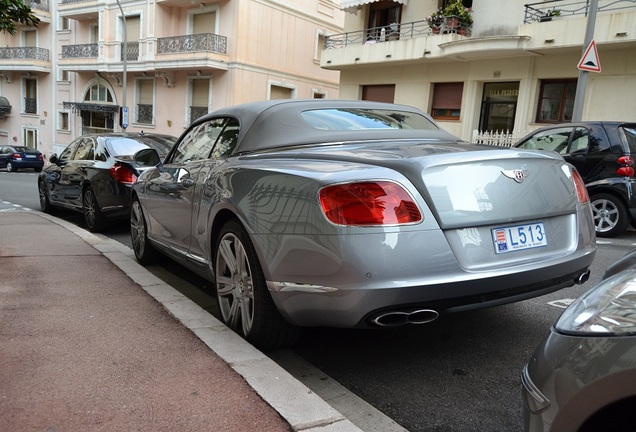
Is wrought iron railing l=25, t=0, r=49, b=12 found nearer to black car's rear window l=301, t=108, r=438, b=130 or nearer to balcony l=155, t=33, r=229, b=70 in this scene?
balcony l=155, t=33, r=229, b=70

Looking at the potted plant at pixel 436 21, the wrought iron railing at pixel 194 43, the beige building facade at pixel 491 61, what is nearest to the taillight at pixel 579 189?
the beige building facade at pixel 491 61

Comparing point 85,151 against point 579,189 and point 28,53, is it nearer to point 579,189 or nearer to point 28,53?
point 579,189

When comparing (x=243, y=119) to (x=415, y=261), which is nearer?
(x=415, y=261)

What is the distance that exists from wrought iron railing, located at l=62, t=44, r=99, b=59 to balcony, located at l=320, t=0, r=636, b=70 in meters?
17.2

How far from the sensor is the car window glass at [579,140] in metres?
8.12

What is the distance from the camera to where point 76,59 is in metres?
32.7

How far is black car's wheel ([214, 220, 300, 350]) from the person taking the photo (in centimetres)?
307

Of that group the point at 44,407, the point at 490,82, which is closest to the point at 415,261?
the point at 44,407

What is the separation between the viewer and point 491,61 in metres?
17.6

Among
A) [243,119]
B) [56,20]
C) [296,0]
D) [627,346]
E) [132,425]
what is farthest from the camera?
[56,20]

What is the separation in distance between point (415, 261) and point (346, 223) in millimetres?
371

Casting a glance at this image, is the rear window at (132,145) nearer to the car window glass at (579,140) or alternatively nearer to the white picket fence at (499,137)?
the car window glass at (579,140)

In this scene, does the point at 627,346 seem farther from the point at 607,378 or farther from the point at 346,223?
the point at 346,223

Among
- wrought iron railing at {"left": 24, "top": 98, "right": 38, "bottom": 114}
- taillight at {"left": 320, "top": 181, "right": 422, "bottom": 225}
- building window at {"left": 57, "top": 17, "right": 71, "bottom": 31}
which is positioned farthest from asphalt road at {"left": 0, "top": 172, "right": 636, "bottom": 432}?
wrought iron railing at {"left": 24, "top": 98, "right": 38, "bottom": 114}
